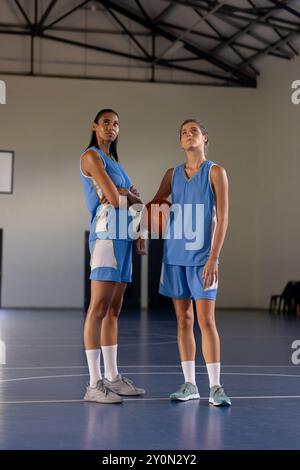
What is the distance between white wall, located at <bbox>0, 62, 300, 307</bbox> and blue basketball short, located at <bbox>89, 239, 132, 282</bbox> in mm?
14541

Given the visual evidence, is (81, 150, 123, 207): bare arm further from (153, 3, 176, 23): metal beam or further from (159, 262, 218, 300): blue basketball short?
(153, 3, 176, 23): metal beam

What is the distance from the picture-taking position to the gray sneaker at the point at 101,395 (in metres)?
5.00

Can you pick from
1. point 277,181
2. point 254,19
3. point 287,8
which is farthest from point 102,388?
point 277,181

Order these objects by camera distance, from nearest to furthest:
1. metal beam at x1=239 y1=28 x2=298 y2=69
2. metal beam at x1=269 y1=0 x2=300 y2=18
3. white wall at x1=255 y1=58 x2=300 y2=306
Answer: metal beam at x1=269 y1=0 x2=300 y2=18 < metal beam at x1=239 y1=28 x2=298 y2=69 < white wall at x1=255 y1=58 x2=300 y2=306

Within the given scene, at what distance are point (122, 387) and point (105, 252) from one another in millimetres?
944

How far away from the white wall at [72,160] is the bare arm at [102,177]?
48.2 feet

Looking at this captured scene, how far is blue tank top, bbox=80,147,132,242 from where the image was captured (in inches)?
205

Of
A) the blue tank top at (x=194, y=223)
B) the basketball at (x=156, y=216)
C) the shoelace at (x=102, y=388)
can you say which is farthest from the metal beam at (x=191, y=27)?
the shoelace at (x=102, y=388)

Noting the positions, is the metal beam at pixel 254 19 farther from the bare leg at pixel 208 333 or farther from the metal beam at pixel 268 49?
the bare leg at pixel 208 333

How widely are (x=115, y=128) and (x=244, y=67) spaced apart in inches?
621

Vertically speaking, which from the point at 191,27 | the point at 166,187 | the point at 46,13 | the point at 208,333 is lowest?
the point at 208,333

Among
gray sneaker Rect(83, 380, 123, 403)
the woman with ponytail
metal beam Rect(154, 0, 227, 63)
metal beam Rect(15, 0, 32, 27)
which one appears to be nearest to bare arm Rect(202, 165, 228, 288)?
the woman with ponytail

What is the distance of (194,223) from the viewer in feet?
17.0

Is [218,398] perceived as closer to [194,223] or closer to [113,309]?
[113,309]
